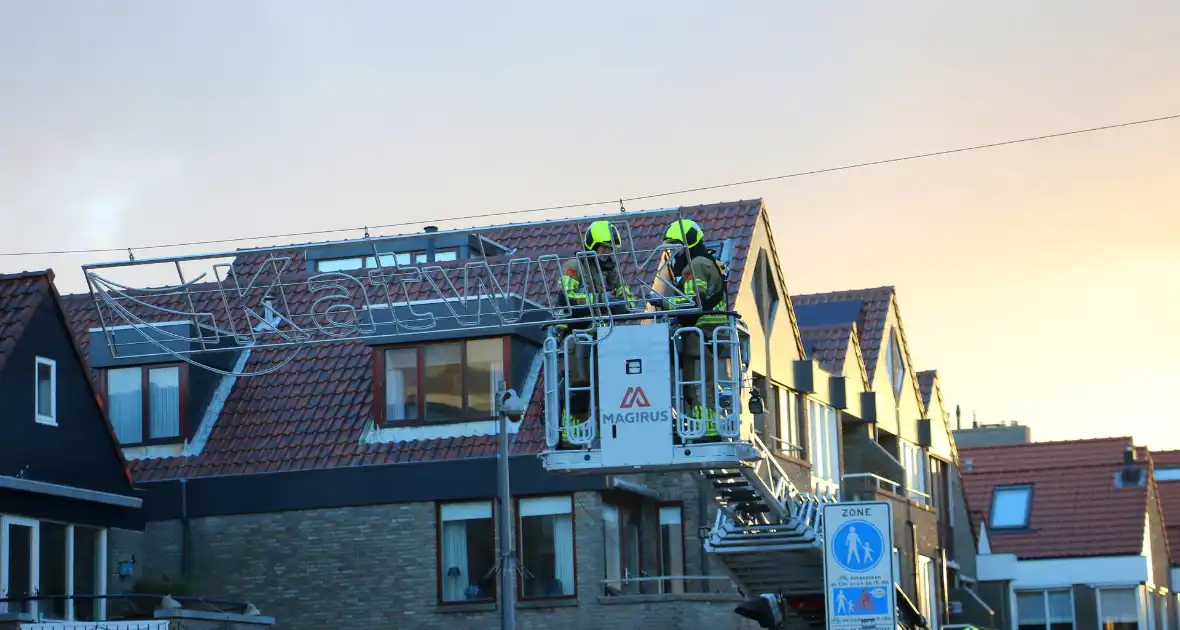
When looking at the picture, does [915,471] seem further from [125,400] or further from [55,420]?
[55,420]

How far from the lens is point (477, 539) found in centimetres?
3316

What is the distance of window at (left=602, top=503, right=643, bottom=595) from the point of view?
107 ft

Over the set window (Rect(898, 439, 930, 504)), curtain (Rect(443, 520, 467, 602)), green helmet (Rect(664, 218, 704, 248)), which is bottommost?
curtain (Rect(443, 520, 467, 602))

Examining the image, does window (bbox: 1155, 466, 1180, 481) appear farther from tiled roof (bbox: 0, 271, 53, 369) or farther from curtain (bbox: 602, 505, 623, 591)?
tiled roof (bbox: 0, 271, 53, 369)

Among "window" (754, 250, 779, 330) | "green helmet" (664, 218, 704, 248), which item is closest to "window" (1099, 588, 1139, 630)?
"window" (754, 250, 779, 330)

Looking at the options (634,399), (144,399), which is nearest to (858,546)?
(634,399)

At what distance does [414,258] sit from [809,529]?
542 inches

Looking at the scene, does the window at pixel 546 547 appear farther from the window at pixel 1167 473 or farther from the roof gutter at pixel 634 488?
the window at pixel 1167 473

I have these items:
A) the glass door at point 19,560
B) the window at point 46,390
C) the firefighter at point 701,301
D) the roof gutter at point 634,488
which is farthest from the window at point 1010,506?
the glass door at point 19,560

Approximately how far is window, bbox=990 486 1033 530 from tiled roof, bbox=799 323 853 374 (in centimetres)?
1371

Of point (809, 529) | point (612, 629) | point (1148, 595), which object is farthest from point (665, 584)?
point (1148, 595)

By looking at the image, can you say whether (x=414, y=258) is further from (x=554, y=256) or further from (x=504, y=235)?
(x=554, y=256)

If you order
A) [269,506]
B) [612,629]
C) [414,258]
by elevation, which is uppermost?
[414,258]

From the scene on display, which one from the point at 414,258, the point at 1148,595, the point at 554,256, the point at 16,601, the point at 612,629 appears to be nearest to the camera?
the point at 554,256
